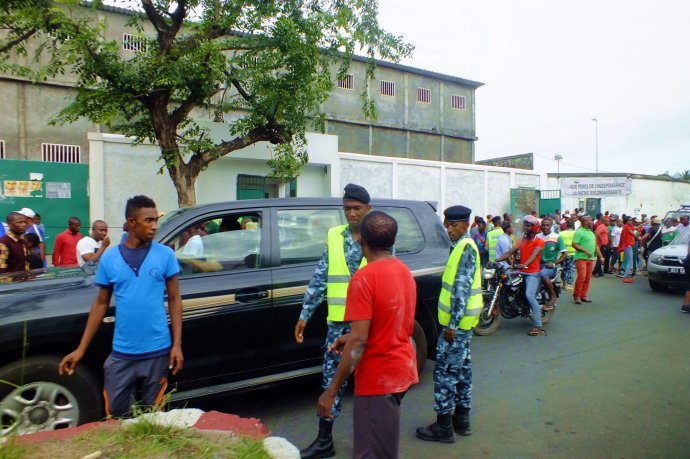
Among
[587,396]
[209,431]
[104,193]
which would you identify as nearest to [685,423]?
[587,396]

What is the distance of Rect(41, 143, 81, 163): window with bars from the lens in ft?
56.3

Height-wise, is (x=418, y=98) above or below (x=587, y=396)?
above

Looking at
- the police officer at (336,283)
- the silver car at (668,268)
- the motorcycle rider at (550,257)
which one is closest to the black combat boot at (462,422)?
the police officer at (336,283)

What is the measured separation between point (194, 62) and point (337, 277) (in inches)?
288

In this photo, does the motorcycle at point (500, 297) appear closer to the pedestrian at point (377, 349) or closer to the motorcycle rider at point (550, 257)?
the motorcycle rider at point (550, 257)

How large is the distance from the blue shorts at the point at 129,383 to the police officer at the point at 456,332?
209cm

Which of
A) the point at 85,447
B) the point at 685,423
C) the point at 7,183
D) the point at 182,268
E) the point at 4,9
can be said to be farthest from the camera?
the point at 7,183

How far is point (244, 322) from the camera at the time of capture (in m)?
3.80

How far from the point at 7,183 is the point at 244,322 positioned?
33.1ft

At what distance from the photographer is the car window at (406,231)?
15.7 feet

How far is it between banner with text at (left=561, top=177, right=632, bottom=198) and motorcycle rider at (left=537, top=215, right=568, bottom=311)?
15.6 metres

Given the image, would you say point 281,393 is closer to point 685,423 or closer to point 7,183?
point 685,423

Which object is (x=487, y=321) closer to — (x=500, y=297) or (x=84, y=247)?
(x=500, y=297)

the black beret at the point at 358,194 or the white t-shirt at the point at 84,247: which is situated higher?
the black beret at the point at 358,194
